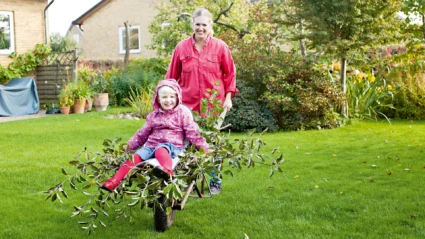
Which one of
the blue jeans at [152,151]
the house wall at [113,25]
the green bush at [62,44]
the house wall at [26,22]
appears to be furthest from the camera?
the green bush at [62,44]

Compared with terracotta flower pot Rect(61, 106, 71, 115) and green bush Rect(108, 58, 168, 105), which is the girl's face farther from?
terracotta flower pot Rect(61, 106, 71, 115)

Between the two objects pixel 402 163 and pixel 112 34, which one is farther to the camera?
pixel 112 34

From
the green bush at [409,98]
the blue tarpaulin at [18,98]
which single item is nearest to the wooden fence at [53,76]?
the blue tarpaulin at [18,98]

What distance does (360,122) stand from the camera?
11773 mm

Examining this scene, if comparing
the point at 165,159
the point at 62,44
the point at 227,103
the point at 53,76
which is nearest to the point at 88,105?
the point at 53,76

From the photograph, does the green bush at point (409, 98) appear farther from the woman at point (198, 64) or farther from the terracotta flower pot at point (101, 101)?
the woman at point (198, 64)

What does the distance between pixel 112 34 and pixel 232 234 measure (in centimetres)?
2471

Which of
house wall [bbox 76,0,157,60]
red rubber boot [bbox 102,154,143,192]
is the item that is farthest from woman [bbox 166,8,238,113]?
house wall [bbox 76,0,157,60]

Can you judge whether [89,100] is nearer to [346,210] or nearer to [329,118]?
[329,118]

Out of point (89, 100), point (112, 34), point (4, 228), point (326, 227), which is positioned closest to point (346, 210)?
point (326, 227)

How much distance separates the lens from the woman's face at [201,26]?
4.96m

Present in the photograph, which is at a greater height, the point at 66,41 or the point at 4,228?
the point at 66,41

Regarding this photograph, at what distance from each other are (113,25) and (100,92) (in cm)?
1232

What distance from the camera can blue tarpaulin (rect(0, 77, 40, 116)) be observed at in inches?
576
